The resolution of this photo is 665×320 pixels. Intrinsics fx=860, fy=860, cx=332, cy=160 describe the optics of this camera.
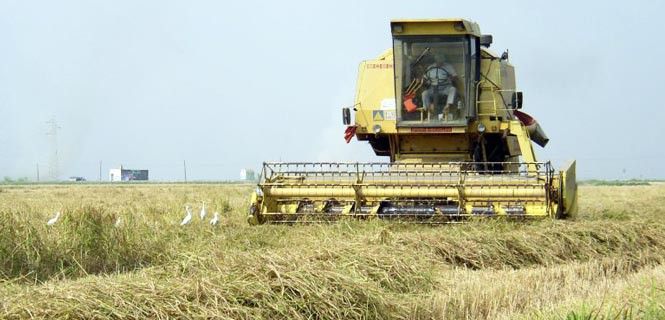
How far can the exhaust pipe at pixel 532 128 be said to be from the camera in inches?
455

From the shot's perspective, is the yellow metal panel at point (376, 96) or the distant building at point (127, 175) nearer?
the yellow metal panel at point (376, 96)

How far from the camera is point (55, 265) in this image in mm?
6336

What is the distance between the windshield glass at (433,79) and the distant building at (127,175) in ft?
208

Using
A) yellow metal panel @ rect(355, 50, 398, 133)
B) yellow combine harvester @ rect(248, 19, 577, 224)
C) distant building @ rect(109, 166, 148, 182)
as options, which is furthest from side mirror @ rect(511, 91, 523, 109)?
distant building @ rect(109, 166, 148, 182)

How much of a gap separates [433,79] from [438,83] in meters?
0.09

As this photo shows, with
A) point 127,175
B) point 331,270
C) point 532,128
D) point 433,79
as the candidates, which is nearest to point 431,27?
point 433,79

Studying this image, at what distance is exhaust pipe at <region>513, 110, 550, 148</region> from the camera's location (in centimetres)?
1156

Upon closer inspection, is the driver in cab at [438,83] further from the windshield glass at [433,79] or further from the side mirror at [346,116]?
the side mirror at [346,116]

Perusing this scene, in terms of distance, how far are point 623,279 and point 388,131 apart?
542cm

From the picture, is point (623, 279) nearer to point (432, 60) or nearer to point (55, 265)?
point (55, 265)

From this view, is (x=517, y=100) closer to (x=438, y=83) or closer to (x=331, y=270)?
(x=438, y=83)

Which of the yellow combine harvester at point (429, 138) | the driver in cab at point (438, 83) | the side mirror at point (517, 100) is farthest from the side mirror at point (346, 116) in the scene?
the side mirror at point (517, 100)

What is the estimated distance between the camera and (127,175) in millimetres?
75000

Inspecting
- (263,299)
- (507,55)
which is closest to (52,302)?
(263,299)
